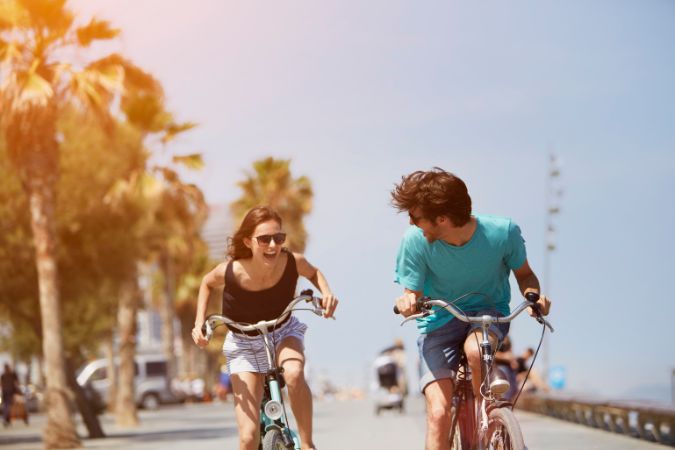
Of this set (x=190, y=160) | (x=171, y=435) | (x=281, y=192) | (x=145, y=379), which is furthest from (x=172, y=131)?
(x=145, y=379)

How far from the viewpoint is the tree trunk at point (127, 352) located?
30.1 meters

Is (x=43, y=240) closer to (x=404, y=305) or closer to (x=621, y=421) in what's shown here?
(x=621, y=421)

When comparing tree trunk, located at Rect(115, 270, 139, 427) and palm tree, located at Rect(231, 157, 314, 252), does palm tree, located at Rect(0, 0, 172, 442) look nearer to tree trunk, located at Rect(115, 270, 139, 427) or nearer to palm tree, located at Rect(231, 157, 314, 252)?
tree trunk, located at Rect(115, 270, 139, 427)

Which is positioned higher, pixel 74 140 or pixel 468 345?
pixel 74 140

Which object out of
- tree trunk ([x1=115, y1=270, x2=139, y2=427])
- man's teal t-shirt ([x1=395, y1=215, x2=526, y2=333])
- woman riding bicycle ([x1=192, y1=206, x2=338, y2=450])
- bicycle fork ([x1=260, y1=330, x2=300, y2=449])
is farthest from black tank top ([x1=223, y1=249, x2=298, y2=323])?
tree trunk ([x1=115, y1=270, x2=139, y2=427])

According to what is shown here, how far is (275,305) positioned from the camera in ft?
25.3

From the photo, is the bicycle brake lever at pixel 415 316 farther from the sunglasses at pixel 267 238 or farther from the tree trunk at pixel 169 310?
the tree trunk at pixel 169 310

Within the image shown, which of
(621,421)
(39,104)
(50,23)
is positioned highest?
(50,23)

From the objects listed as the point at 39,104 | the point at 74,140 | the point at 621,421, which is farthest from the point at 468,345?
the point at 74,140

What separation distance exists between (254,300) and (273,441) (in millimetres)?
799

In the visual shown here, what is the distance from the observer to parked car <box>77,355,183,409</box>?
57125 mm

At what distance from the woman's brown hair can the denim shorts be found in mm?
1371

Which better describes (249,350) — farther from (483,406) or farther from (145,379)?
(145,379)

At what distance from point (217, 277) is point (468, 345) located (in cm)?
189
